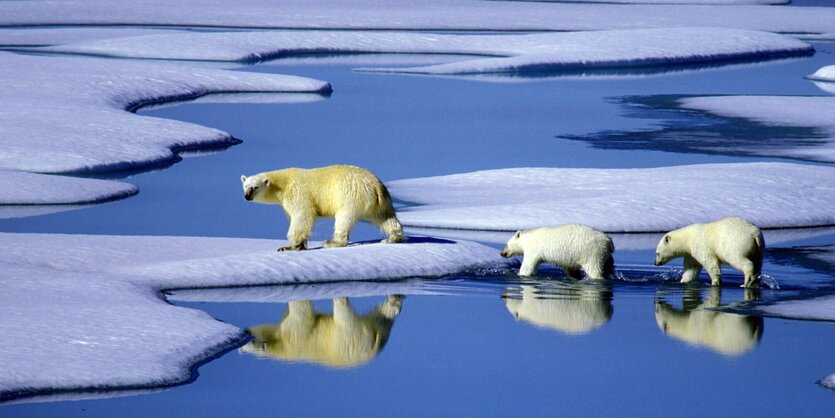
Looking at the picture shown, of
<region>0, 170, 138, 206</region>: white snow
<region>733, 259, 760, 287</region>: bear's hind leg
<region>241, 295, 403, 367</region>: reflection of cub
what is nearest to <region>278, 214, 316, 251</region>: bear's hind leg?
<region>241, 295, 403, 367</region>: reflection of cub

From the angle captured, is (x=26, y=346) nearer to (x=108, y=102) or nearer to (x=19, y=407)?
(x=19, y=407)

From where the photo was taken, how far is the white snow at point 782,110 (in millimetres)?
14617

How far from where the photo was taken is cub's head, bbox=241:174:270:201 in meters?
7.90

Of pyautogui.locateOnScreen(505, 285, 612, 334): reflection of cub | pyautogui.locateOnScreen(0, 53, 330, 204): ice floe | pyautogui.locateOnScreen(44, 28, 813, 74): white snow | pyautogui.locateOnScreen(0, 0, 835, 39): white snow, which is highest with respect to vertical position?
pyautogui.locateOnScreen(0, 0, 835, 39): white snow

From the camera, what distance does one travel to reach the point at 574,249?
7641 mm

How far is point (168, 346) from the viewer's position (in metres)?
6.02

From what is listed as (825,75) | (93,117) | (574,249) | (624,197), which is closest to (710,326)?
(574,249)

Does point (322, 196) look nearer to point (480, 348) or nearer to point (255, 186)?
point (255, 186)

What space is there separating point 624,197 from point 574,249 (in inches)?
98.0

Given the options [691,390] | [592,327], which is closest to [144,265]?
[592,327]

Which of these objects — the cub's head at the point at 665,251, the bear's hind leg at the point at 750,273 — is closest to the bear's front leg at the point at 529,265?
the cub's head at the point at 665,251

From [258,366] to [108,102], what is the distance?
9975mm

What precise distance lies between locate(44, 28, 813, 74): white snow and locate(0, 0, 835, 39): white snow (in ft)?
10.1

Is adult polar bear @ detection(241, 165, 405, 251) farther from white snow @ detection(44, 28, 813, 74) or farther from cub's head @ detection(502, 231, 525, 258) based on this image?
white snow @ detection(44, 28, 813, 74)
